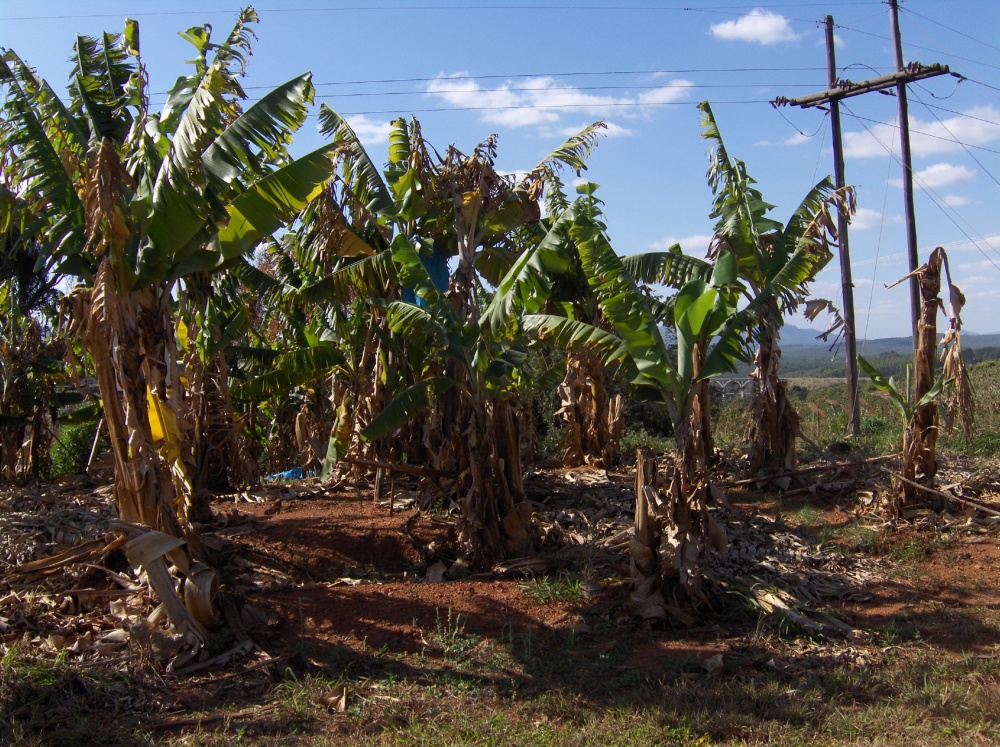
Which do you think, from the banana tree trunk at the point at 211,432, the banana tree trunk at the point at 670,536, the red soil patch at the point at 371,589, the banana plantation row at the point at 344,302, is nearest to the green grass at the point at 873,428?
the banana plantation row at the point at 344,302

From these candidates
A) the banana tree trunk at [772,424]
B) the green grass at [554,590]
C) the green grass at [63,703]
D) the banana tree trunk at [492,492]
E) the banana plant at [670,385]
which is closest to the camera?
the green grass at [63,703]

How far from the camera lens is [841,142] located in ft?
51.3

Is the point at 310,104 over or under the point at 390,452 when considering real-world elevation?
over

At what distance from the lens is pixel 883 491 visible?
1099cm

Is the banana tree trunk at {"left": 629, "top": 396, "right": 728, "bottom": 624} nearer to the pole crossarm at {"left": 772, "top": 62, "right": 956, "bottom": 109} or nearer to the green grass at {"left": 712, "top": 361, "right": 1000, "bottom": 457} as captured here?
the green grass at {"left": 712, "top": 361, "right": 1000, "bottom": 457}

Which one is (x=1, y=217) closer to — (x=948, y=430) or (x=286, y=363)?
(x=286, y=363)

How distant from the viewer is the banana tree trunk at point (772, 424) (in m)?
13.3

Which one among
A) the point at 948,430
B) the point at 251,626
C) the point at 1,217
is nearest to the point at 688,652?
the point at 251,626

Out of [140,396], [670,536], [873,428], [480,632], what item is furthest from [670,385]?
[873,428]

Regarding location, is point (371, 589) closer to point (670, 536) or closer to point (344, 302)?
point (670, 536)

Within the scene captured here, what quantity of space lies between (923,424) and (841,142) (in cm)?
696

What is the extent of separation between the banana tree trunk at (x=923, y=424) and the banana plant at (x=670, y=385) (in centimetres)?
402

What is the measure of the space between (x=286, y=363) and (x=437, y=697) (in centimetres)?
587

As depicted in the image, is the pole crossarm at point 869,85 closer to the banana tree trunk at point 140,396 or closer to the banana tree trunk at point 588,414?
the banana tree trunk at point 588,414
